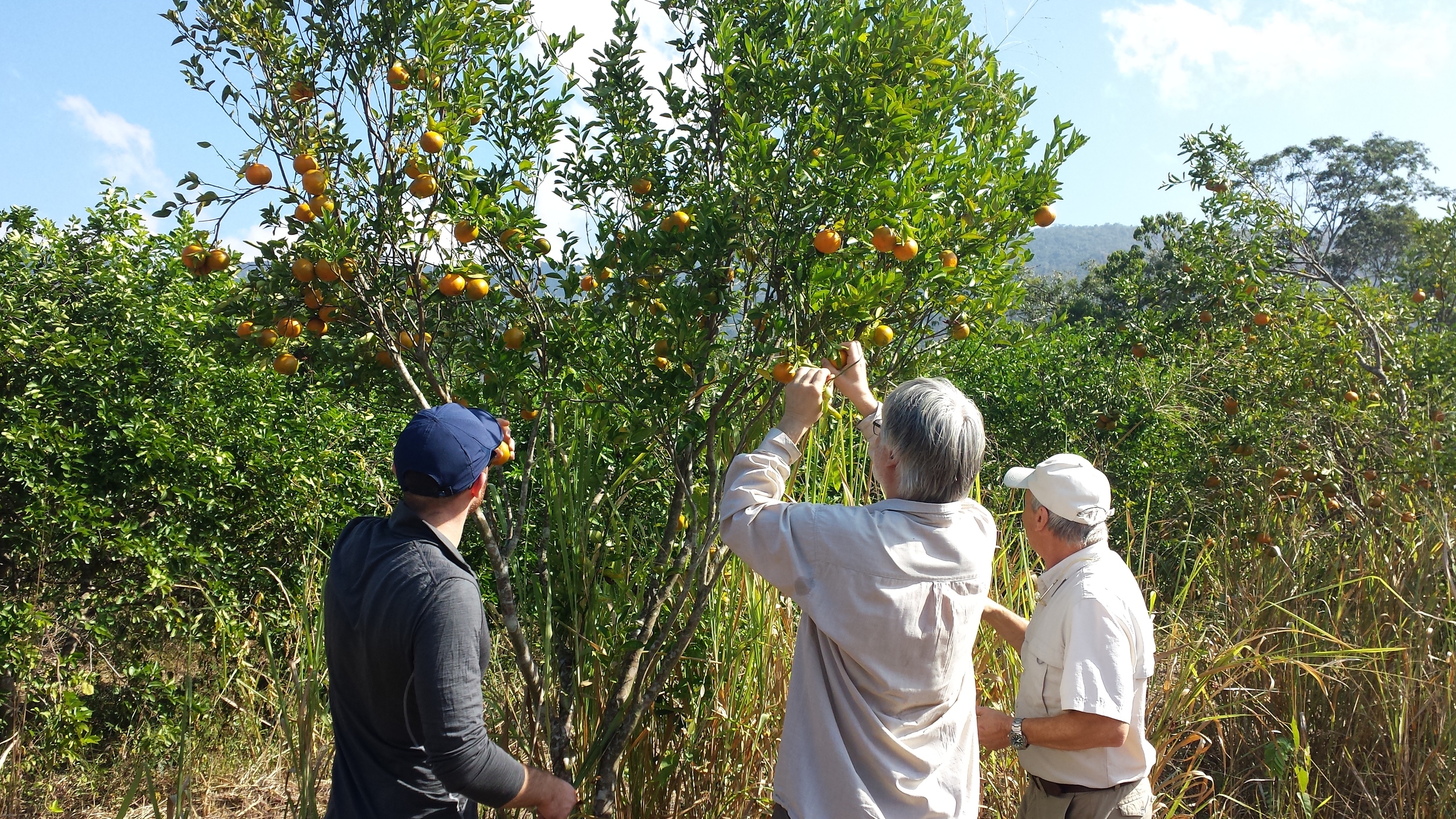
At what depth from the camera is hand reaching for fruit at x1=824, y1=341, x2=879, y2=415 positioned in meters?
2.08

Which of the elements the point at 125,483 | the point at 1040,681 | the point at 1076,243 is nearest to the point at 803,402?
the point at 1040,681

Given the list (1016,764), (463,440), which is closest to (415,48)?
(463,440)

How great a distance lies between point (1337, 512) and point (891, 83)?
4.34 m

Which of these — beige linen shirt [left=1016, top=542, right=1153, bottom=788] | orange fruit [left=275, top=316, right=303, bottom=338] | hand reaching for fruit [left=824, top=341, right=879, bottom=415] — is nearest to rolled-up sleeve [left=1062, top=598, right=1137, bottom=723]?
beige linen shirt [left=1016, top=542, right=1153, bottom=788]

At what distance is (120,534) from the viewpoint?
4.12 m

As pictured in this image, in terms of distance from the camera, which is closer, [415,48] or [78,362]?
[415,48]

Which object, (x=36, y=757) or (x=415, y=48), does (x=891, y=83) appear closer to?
(x=415, y=48)

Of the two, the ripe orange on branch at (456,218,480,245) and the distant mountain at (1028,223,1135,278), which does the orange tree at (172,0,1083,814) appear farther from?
the distant mountain at (1028,223,1135,278)

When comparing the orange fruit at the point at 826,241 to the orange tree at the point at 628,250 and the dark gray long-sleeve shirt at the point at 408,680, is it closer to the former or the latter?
the orange tree at the point at 628,250

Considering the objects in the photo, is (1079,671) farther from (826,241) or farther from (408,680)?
(408,680)

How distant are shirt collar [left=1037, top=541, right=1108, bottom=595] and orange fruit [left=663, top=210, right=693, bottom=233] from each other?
1288 millimetres

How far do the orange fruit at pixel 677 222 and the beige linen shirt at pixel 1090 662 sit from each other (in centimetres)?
130

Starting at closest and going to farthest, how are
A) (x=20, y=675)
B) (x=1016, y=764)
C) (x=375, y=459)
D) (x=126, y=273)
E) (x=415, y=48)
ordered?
(x=415, y=48) → (x=1016, y=764) → (x=20, y=675) → (x=126, y=273) → (x=375, y=459)

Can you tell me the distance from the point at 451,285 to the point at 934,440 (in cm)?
122
